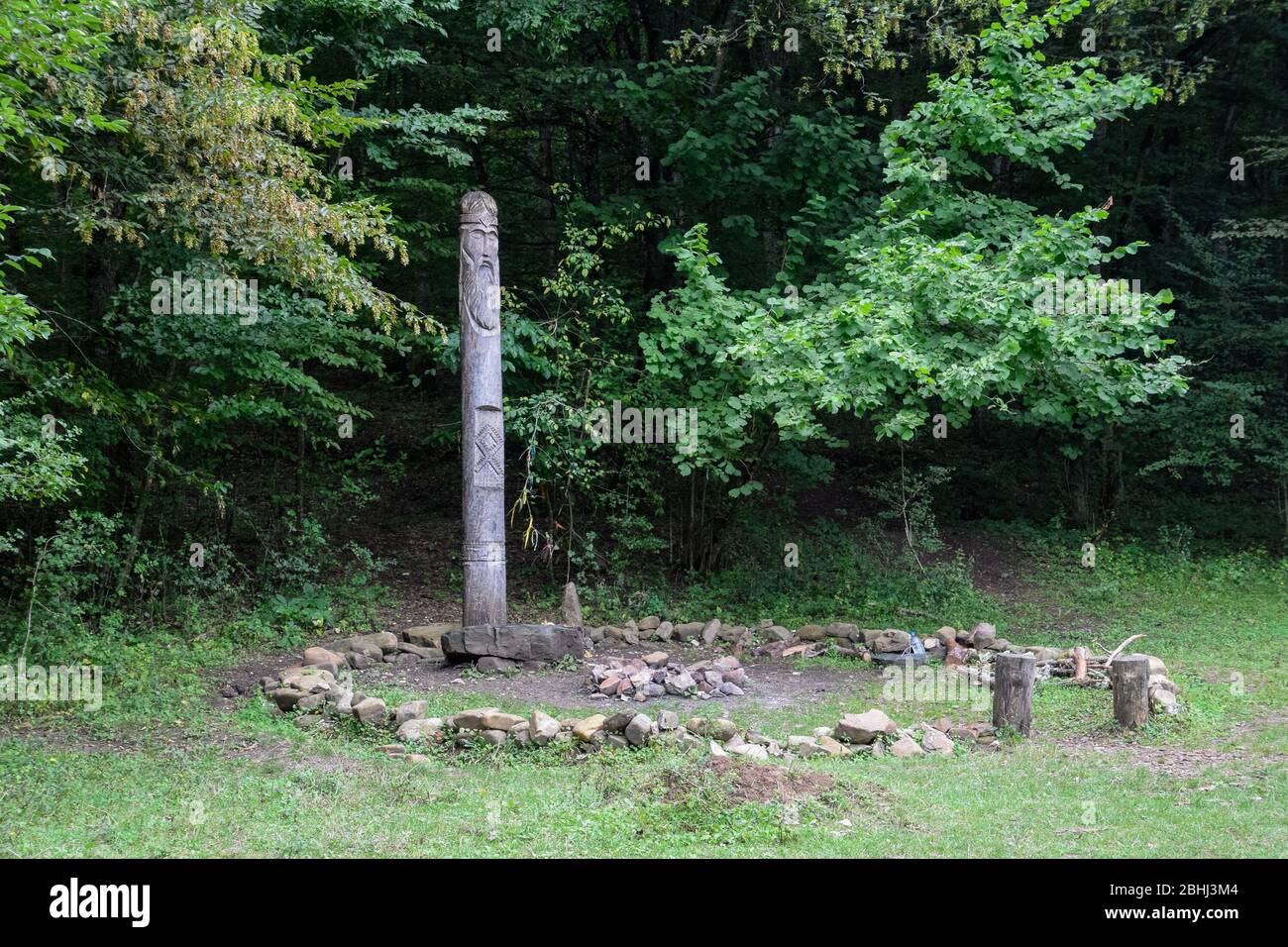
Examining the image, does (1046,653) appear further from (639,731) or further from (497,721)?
(497,721)

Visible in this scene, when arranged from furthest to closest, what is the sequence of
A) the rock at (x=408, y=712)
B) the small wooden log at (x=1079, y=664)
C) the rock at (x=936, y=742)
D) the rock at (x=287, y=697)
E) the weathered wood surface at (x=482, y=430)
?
the weathered wood surface at (x=482, y=430) → the small wooden log at (x=1079, y=664) → the rock at (x=287, y=697) → the rock at (x=408, y=712) → the rock at (x=936, y=742)

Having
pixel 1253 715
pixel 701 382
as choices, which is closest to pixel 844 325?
pixel 701 382

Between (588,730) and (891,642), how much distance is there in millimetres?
4593

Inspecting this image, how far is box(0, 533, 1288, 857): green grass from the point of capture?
5613mm

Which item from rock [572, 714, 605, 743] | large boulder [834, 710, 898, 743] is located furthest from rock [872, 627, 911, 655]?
rock [572, 714, 605, 743]

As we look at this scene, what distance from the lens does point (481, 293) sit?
11.0m

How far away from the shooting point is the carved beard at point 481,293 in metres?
11.0

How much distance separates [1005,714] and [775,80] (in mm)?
10442

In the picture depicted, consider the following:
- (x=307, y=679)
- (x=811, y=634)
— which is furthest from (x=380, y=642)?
(x=811, y=634)

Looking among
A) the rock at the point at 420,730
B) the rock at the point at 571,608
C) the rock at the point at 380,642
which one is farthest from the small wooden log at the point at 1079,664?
the rock at the point at 380,642

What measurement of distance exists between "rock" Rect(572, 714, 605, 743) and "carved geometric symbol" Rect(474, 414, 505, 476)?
3.88 meters

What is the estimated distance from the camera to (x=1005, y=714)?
809 cm

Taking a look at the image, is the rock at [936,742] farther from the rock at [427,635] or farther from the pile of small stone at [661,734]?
the rock at [427,635]

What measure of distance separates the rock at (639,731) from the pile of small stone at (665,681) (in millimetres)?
1654
